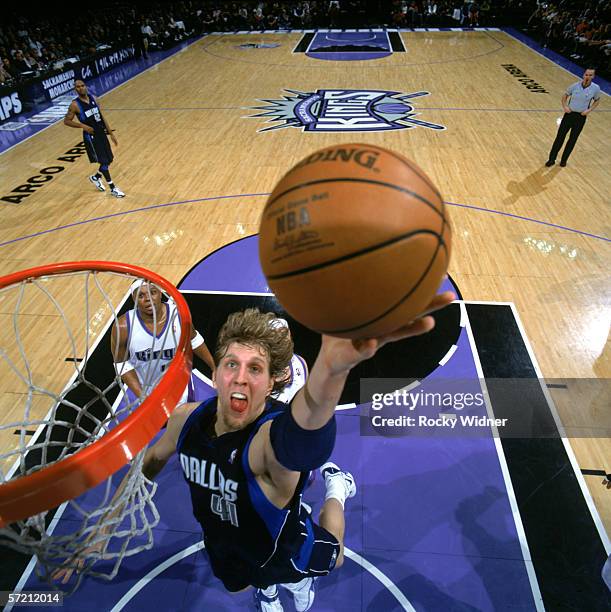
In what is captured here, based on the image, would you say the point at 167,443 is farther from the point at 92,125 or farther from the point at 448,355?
the point at 92,125

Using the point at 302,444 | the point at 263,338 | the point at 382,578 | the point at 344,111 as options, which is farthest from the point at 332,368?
the point at 344,111

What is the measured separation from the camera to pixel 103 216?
6.80 m

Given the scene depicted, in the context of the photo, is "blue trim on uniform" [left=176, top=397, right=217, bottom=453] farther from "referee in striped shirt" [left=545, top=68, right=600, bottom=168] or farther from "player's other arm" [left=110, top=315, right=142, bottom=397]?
"referee in striped shirt" [left=545, top=68, right=600, bottom=168]

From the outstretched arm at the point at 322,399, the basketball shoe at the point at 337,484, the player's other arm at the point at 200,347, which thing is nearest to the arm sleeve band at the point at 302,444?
the outstretched arm at the point at 322,399

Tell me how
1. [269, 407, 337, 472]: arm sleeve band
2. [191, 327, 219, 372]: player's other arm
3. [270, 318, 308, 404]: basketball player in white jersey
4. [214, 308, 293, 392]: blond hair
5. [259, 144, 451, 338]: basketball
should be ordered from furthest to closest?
[270, 318, 308, 404]: basketball player in white jersey, [191, 327, 219, 372]: player's other arm, [214, 308, 293, 392]: blond hair, [269, 407, 337, 472]: arm sleeve band, [259, 144, 451, 338]: basketball

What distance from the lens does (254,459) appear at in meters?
1.79

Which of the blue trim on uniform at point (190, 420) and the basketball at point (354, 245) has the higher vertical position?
the basketball at point (354, 245)

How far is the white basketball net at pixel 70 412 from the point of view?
2.13m

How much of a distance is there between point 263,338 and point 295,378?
4.79 feet

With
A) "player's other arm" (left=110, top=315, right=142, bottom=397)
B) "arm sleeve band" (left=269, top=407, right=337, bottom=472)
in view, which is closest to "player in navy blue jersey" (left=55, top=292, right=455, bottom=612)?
"arm sleeve band" (left=269, top=407, right=337, bottom=472)

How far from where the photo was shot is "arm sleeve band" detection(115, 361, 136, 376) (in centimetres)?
321

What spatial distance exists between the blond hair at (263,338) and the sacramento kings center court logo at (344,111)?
8.28 m

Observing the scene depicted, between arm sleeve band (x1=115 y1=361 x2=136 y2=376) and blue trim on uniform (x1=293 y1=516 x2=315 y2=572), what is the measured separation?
1.75 meters

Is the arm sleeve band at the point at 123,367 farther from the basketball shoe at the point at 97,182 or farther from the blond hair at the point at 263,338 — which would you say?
the basketball shoe at the point at 97,182
